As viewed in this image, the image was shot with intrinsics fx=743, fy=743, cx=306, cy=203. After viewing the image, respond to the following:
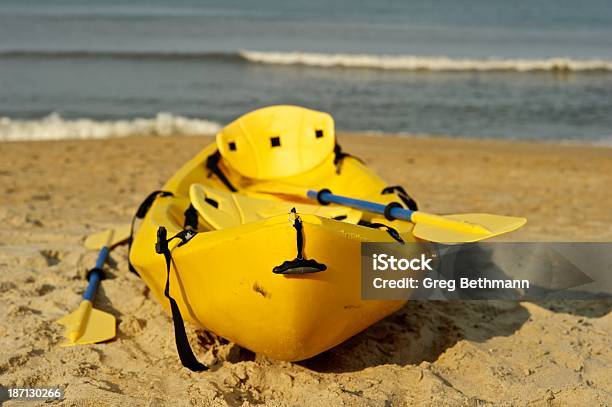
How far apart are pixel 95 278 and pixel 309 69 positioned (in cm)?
1436


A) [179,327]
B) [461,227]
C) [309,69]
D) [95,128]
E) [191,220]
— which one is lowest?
[95,128]

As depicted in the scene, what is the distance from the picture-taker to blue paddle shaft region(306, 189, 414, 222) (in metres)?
4.14

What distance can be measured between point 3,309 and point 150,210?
968mm

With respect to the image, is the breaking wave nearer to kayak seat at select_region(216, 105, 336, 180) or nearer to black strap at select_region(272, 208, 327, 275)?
kayak seat at select_region(216, 105, 336, 180)

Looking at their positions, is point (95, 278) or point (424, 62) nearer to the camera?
point (95, 278)

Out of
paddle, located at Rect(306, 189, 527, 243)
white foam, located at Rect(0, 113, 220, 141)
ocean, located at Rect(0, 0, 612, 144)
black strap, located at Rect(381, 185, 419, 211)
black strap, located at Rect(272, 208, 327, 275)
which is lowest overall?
white foam, located at Rect(0, 113, 220, 141)

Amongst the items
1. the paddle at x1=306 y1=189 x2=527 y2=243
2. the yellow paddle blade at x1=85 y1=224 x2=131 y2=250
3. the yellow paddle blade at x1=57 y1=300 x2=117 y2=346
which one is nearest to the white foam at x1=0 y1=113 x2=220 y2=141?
the yellow paddle blade at x1=85 y1=224 x2=131 y2=250

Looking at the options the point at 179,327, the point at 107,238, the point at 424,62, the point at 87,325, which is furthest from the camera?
the point at 424,62

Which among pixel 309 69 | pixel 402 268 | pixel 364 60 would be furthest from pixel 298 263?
pixel 364 60

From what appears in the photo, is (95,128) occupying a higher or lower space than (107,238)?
lower

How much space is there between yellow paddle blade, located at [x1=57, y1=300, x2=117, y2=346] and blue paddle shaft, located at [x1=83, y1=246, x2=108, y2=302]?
0.13 meters

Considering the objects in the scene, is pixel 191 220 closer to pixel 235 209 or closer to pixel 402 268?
pixel 235 209

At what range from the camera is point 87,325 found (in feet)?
12.5

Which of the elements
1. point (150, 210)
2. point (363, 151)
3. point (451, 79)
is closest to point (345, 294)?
point (150, 210)
